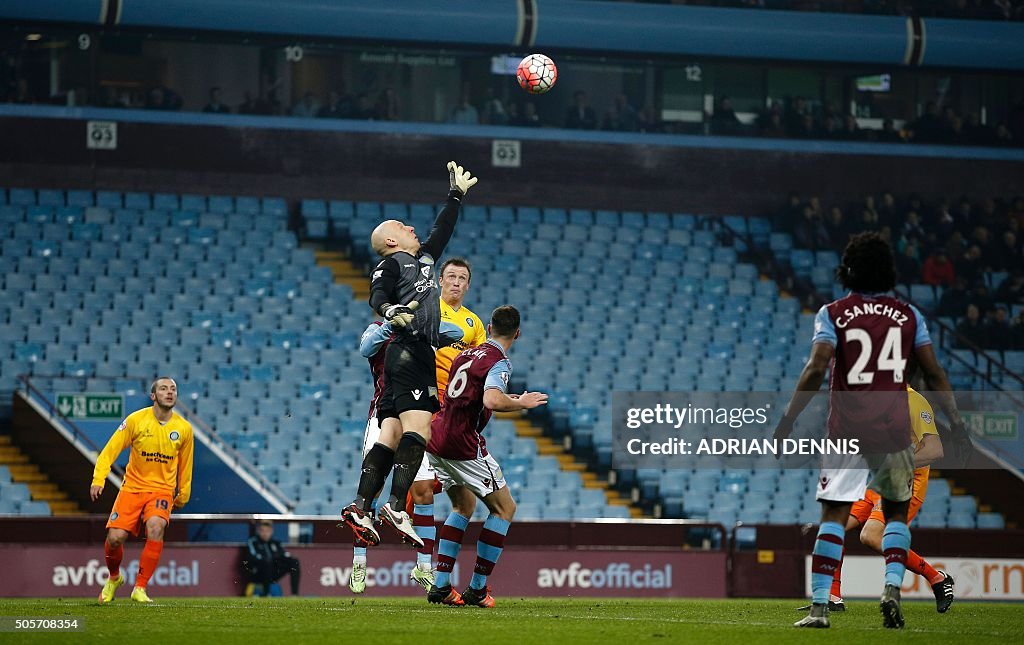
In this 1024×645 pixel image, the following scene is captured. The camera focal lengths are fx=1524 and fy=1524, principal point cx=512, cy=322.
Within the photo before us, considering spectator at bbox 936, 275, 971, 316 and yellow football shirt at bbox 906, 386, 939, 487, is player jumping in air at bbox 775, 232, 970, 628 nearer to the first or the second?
yellow football shirt at bbox 906, 386, 939, 487

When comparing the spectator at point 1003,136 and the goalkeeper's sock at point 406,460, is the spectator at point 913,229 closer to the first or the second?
the spectator at point 1003,136

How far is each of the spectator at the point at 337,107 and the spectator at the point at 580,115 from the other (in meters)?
3.67

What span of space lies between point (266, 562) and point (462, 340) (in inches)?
213

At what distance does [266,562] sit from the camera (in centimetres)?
1578

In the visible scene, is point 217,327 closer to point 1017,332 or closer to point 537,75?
point 537,75

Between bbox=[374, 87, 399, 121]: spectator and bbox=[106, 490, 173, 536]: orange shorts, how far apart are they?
1420cm

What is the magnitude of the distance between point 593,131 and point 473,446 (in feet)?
53.8

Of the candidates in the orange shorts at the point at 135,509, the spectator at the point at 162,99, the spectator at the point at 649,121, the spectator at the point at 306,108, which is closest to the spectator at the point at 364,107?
the spectator at the point at 306,108

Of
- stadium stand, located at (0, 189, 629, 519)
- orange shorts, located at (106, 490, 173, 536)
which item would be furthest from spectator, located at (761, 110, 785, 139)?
orange shorts, located at (106, 490, 173, 536)

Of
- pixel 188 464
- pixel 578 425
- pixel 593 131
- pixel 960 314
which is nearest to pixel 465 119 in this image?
pixel 593 131

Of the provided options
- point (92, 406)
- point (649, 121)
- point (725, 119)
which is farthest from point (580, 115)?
point (92, 406)

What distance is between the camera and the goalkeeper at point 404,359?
949 centimetres

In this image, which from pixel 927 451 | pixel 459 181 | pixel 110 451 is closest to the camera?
pixel 459 181

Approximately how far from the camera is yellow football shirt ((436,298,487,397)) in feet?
37.5
